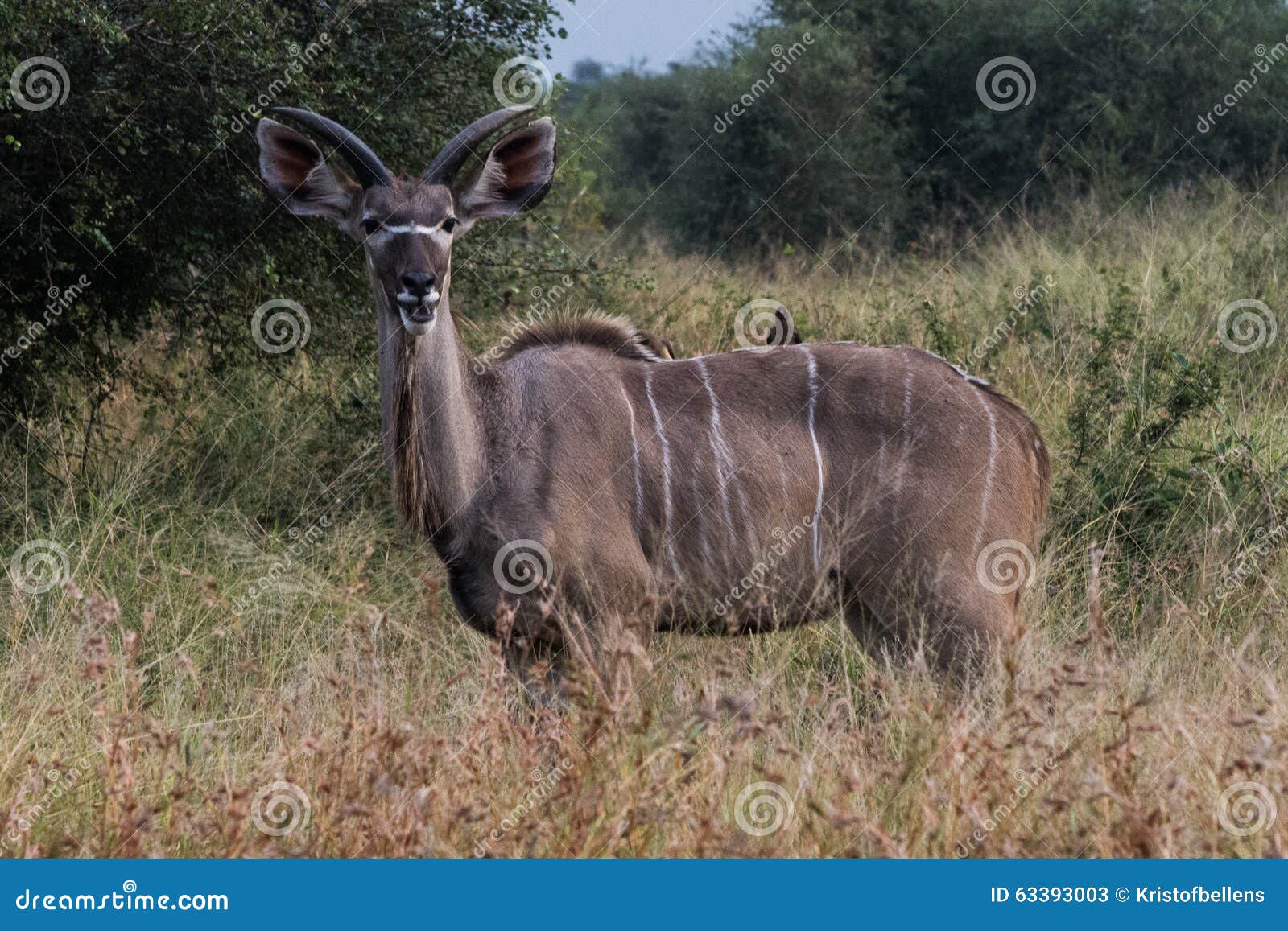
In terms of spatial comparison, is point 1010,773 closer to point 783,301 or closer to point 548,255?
point 548,255

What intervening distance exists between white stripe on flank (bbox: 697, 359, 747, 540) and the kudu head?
85 cm

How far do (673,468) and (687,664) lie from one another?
77cm

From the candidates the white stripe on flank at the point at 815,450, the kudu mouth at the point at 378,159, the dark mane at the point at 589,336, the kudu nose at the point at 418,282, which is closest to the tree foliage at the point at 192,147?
the kudu mouth at the point at 378,159

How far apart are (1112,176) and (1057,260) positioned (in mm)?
3858

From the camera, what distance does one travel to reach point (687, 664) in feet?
16.1

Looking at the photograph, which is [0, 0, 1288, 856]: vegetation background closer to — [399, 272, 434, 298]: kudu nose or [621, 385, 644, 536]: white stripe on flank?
[621, 385, 644, 536]: white stripe on flank

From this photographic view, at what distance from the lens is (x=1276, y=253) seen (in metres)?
8.61

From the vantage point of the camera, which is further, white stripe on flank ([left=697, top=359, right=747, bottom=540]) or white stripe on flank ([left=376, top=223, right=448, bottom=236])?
white stripe on flank ([left=697, top=359, right=747, bottom=540])

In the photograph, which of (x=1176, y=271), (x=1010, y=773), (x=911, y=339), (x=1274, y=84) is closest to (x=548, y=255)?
(x=911, y=339)

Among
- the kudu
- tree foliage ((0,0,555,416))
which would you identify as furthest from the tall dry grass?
tree foliage ((0,0,555,416))

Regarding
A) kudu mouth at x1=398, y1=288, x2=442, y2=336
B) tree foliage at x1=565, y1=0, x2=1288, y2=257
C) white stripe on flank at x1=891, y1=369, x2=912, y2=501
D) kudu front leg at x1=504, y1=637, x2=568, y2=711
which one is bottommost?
kudu front leg at x1=504, y1=637, x2=568, y2=711

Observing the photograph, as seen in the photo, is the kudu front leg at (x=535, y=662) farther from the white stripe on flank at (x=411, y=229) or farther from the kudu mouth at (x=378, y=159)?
the white stripe on flank at (x=411, y=229)

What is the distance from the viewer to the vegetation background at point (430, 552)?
3.01 m

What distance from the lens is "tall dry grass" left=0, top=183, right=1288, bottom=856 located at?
9.67ft
